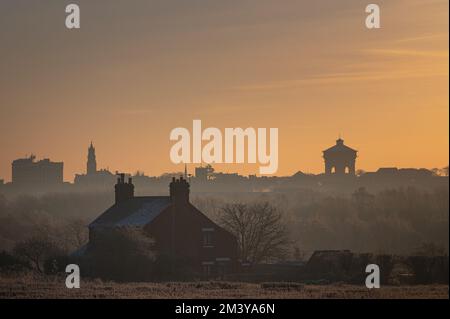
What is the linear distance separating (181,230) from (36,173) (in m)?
102

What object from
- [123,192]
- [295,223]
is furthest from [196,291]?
[295,223]

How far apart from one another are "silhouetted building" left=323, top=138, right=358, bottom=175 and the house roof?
72.7m

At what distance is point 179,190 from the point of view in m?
78.4

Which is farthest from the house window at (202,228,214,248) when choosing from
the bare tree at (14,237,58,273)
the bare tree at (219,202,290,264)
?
the bare tree at (14,237,58,273)

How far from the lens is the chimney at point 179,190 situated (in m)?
78.0

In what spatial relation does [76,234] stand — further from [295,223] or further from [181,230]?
[295,223]

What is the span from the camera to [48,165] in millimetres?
167625

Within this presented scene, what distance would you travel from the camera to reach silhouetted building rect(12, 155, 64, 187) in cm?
16270

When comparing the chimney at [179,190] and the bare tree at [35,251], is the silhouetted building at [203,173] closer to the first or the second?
the chimney at [179,190]

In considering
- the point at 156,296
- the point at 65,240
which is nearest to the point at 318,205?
the point at 65,240

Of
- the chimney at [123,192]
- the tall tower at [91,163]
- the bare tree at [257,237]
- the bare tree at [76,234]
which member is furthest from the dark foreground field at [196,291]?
the tall tower at [91,163]

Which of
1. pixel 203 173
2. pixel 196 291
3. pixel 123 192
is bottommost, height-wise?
pixel 196 291
